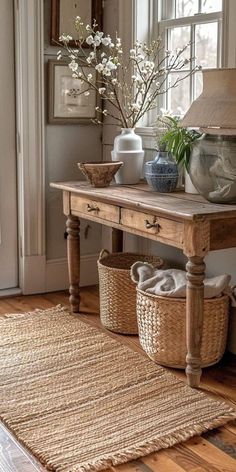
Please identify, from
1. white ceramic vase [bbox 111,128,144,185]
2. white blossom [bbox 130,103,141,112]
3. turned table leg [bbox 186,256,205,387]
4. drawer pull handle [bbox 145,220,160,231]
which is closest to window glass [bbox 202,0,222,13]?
white blossom [bbox 130,103,141,112]

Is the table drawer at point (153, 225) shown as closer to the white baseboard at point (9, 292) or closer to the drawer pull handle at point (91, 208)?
the drawer pull handle at point (91, 208)

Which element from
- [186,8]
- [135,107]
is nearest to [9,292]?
[135,107]

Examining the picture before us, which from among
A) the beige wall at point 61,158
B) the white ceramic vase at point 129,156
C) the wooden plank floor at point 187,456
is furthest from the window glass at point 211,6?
the wooden plank floor at point 187,456

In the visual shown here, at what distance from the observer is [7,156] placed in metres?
3.92

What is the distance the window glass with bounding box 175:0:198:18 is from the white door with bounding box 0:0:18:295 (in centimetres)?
99

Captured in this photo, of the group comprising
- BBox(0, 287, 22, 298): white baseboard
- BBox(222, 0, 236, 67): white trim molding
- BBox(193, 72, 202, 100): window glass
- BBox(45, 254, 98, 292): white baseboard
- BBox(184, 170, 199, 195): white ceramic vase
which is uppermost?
BBox(222, 0, 236, 67): white trim molding

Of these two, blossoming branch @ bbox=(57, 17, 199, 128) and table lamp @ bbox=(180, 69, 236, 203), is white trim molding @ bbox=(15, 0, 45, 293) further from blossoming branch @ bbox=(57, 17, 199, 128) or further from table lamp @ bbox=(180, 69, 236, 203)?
table lamp @ bbox=(180, 69, 236, 203)

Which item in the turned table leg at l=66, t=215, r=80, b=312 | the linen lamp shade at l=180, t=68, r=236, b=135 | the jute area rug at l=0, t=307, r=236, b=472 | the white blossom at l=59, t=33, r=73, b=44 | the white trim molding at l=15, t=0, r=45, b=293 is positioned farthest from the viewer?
the white trim molding at l=15, t=0, r=45, b=293

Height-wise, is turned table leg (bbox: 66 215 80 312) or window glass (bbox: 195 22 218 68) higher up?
window glass (bbox: 195 22 218 68)

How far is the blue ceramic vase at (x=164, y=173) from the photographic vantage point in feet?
9.95

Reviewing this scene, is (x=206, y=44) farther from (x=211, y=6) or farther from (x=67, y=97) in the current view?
(x=67, y=97)

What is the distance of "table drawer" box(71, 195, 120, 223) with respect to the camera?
9.97 ft

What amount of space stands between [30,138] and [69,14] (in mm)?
775

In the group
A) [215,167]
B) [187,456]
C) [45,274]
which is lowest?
[187,456]
